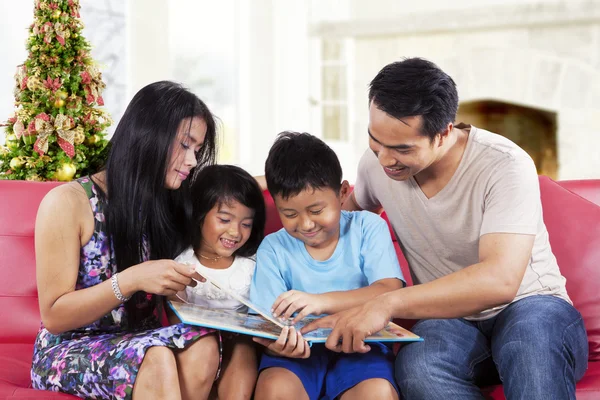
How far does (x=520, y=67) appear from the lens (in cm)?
521

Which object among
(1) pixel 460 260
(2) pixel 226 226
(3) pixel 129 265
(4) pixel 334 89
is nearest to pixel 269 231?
(2) pixel 226 226

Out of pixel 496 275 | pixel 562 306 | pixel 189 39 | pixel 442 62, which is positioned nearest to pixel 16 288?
pixel 496 275

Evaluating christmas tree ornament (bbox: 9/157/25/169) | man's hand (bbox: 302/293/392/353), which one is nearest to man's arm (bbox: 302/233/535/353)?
man's hand (bbox: 302/293/392/353)

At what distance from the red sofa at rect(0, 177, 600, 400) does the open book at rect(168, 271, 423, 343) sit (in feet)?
1.65

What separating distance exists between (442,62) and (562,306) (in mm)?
4031

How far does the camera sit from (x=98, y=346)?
5.07 feet

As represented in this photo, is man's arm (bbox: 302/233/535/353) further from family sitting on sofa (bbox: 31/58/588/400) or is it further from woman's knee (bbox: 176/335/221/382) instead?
woman's knee (bbox: 176/335/221/382)

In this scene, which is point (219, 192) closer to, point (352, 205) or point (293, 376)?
point (352, 205)

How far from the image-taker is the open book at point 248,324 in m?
1.40

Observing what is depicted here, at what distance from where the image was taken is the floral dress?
1473 millimetres

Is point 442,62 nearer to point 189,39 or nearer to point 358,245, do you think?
point 189,39

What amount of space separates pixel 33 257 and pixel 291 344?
0.91 metres

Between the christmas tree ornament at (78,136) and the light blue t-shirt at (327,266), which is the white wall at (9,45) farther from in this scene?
the light blue t-shirt at (327,266)

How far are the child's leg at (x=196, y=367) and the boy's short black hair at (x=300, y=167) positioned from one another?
0.42m
